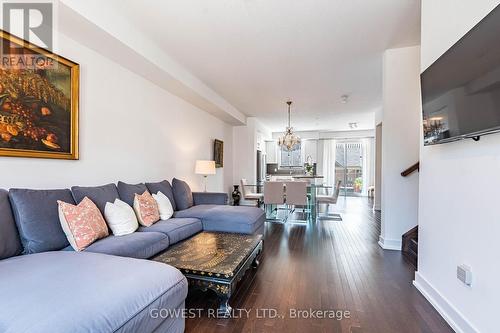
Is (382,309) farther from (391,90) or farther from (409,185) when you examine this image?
(391,90)

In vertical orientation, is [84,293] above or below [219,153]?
below

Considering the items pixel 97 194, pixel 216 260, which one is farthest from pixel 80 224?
pixel 216 260

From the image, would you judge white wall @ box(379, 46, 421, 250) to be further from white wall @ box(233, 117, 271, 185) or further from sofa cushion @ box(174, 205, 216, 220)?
white wall @ box(233, 117, 271, 185)

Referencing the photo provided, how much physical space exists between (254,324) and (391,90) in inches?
128

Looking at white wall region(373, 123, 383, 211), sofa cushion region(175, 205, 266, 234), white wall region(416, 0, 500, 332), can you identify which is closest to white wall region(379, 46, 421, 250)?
white wall region(416, 0, 500, 332)

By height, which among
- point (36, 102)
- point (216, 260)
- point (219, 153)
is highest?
point (36, 102)

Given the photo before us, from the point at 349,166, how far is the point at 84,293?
968 cm

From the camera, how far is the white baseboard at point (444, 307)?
1.58 meters

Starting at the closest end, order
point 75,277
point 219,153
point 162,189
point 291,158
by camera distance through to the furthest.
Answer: point 75,277 → point 162,189 → point 219,153 → point 291,158

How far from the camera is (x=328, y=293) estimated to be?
2.13 meters

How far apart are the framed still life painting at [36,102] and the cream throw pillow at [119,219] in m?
0.68

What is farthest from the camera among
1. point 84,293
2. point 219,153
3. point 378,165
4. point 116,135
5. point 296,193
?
point 378,165

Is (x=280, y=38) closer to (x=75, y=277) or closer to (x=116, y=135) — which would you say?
(x=116, y=135)

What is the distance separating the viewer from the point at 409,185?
3209mm
